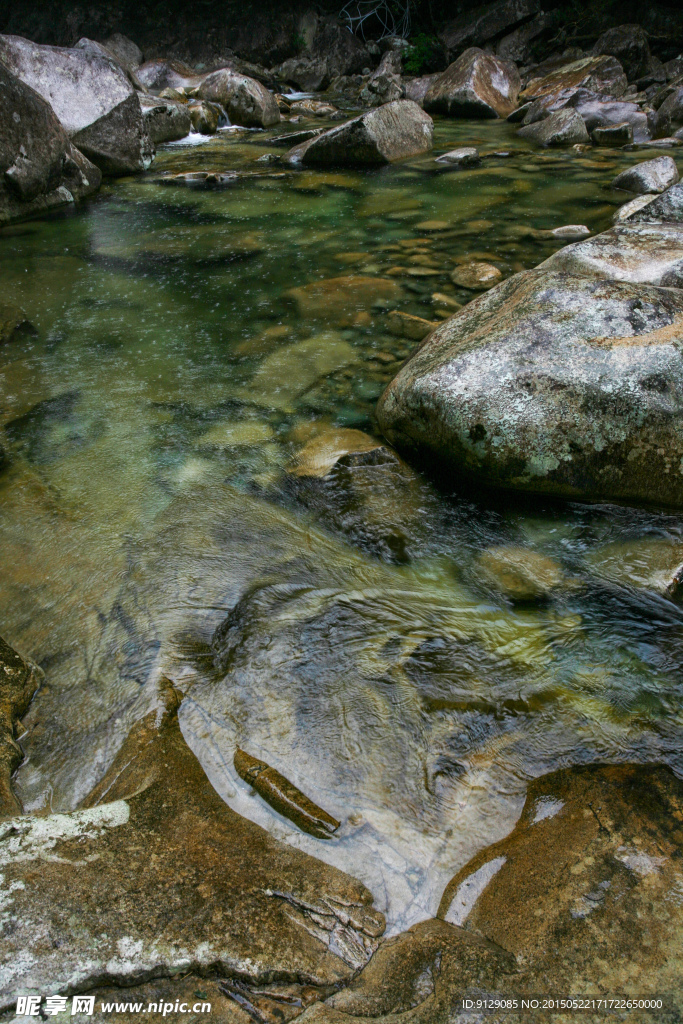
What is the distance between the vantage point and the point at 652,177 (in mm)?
6883

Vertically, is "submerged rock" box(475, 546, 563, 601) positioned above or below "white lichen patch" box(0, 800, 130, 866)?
below

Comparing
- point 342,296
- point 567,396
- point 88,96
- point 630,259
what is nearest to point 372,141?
point 88,96

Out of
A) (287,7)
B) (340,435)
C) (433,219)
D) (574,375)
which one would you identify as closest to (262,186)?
(433,219)

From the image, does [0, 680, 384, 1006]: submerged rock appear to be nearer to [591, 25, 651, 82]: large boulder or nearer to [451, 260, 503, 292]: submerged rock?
[451, 260, 503, 292]: submerged rock

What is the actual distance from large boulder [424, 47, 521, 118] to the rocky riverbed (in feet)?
29.3

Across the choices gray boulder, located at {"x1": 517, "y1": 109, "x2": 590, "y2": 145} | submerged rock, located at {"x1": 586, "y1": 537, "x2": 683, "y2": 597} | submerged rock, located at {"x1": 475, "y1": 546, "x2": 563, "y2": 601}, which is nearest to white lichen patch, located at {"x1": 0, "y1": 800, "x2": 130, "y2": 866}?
submerged rock, located at {"x1": 475, "y1": 546, "x2": 563, "y2": 601}

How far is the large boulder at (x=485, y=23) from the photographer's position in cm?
1650

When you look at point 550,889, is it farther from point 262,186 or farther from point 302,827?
point 262,186

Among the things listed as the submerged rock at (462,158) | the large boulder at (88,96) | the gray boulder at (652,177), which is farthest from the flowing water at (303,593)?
the large boulder at (88,96)

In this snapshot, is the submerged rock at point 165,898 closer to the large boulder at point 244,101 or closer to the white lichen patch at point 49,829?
the white lichen patch at point 49,829

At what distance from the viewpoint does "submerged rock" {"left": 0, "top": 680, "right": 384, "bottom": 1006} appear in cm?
116

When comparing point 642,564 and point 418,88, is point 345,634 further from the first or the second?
point 418,88

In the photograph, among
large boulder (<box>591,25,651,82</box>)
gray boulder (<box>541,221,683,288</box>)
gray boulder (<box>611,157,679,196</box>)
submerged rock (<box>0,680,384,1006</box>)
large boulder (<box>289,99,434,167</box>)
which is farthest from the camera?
large boulder (<box>591,25,651,82</box>)

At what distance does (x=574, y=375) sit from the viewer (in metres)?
2.56
